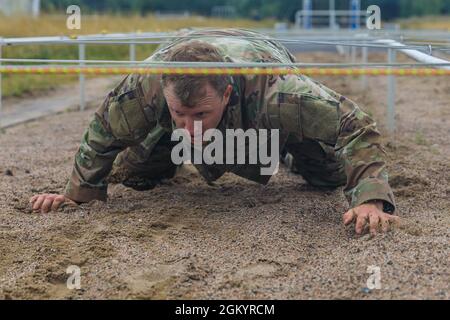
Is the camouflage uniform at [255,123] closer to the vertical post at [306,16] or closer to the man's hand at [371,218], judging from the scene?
the man's hand at [371,218]

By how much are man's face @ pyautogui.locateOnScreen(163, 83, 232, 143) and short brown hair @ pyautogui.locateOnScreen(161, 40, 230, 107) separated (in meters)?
0.02

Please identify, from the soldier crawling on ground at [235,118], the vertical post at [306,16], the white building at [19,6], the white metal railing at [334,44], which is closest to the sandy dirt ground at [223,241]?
the soldier crawling on ground at [235,118]

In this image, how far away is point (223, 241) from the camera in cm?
318

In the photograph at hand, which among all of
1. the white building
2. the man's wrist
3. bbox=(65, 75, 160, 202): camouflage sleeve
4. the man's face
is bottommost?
the man's wrist

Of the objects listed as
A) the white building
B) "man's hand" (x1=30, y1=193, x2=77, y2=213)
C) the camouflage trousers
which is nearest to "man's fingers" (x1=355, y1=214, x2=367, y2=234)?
the camouflage trousers

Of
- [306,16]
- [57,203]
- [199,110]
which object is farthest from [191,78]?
[306,16]

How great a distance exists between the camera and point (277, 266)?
2.82 m

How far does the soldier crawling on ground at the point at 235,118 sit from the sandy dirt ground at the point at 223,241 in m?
0.15

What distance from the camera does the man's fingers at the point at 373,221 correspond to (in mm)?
3045

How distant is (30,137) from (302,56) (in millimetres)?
10806

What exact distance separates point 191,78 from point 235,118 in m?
0.44

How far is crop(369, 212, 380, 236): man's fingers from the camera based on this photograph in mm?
3045

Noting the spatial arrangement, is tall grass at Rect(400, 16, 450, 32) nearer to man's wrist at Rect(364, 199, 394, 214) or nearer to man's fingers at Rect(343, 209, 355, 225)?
man's wrist at Rect(364, 199, 394, 214)

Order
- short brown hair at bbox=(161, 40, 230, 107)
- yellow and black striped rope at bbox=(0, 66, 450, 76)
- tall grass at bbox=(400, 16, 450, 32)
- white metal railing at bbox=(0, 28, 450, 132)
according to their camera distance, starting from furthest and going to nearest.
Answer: tall grass at bbox=(400, 16, 450, 32)
short brown hair at bbox=(161, 40, 230, 107)
white metal railing at bbox=(0, 28, 450, 132)
yellow and black striped rope at bbox=(0, 66, 450, 76)
